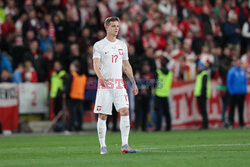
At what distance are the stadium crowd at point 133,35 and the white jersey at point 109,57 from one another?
9.61 meters

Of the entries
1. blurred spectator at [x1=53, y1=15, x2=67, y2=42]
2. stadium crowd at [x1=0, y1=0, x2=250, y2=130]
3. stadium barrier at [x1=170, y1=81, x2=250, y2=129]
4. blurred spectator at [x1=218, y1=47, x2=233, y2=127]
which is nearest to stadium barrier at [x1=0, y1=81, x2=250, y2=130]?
stadium barrier at [x1=170, y1=81, x2=250, y2=129]

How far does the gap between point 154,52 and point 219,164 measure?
15.0 m

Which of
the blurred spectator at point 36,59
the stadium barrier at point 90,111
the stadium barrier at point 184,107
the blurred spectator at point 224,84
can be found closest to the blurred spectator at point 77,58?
the blurred spectator at point 36,59

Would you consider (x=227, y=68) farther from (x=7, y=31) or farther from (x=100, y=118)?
(x=100, y=118)

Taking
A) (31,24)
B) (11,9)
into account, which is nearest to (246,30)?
(31,24)

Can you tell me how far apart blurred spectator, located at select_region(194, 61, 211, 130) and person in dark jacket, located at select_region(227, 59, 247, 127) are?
2.97 ft

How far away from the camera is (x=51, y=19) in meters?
23.3

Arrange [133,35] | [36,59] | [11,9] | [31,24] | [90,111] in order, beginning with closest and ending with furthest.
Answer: [36,59], [90,111], [31,24], [11,9], [133,35]

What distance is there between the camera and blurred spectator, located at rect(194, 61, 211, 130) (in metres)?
21.7

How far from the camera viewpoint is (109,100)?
440 inches

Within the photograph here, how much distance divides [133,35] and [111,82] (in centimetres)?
1306

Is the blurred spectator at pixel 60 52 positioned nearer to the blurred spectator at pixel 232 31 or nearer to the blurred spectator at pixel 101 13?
the blurred spectator at pixel 101 13

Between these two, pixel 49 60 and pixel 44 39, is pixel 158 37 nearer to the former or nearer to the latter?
pixel 44 39

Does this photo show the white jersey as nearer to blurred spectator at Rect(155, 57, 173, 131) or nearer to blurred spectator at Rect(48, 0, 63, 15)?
blurred spectator at Rect(155, 57, 173, 131)
